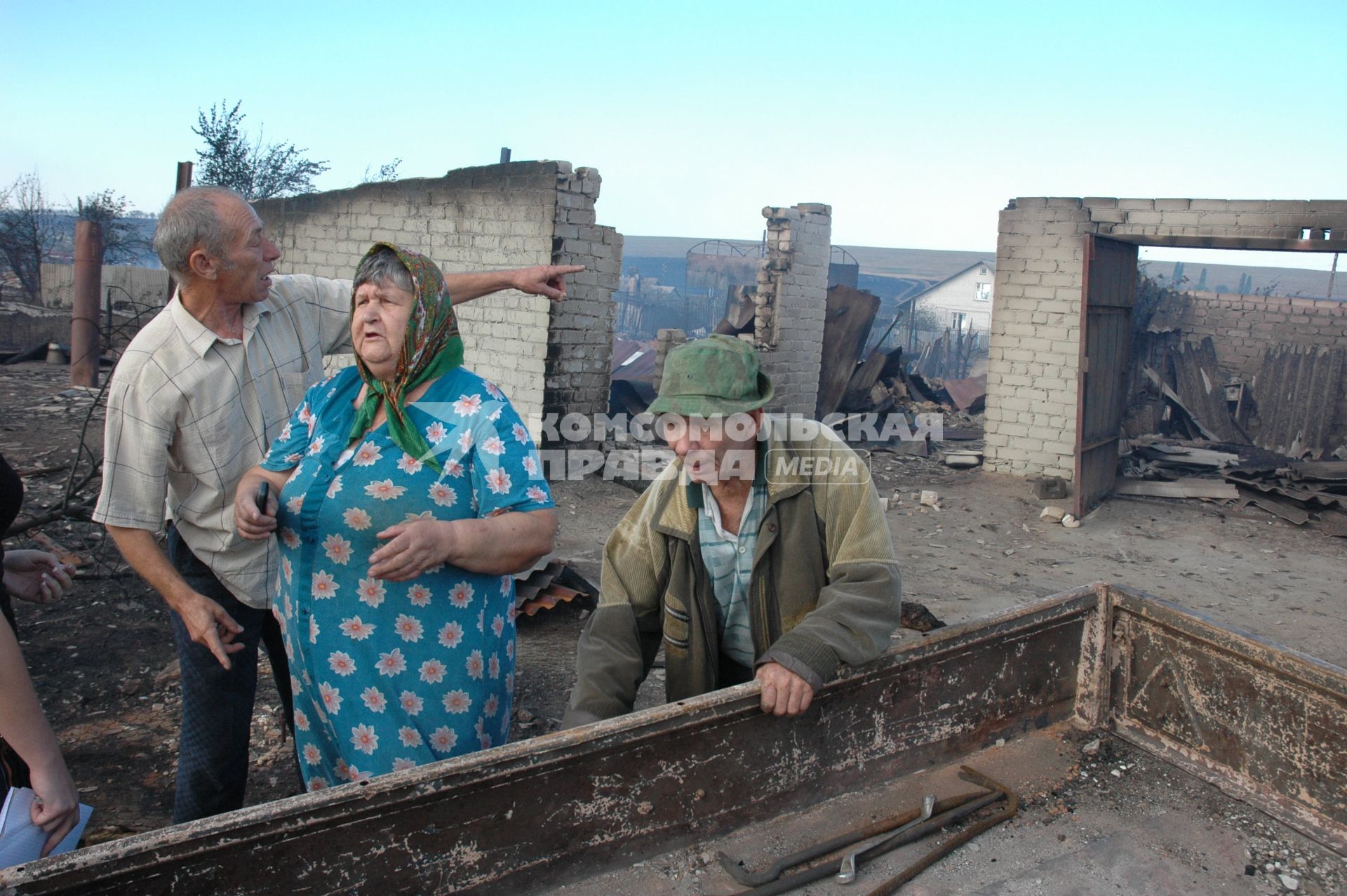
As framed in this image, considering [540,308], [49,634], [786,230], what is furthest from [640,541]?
[786,230]

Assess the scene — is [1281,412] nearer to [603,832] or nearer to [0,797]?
[603,832]

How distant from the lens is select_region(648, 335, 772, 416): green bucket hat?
1.99 m

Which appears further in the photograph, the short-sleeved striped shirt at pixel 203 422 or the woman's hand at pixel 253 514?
the short-sleeved striped shirt at pixel 203 422

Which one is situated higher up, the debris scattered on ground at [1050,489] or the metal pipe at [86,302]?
the metal pipe at [86,302]

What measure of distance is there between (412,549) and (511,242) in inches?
256

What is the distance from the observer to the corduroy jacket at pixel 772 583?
6.73ft

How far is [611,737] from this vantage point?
1.89m

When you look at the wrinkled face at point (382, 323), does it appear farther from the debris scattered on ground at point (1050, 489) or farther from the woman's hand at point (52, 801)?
the debris scattered on ground at point (1050, 489)

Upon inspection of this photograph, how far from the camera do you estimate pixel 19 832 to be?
1.60m

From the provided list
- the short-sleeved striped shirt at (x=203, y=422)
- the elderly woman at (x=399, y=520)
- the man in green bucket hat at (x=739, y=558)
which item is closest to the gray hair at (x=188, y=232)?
the short-sleeved striped shirt at (x=203, y=422)

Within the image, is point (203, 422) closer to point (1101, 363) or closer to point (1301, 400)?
point (1101, 363)

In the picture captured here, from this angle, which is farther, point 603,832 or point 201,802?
point 201,802

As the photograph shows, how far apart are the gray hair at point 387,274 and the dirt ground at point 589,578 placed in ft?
4.94

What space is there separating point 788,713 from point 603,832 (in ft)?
1.52
